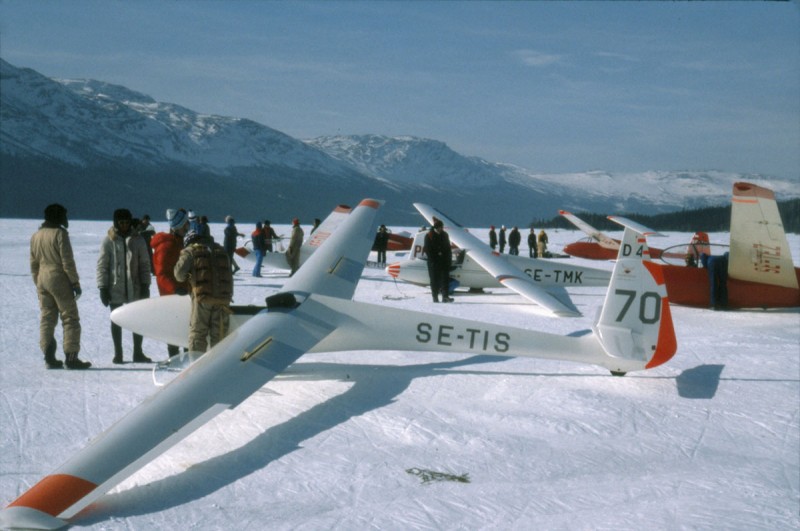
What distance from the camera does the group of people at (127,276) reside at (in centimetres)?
651

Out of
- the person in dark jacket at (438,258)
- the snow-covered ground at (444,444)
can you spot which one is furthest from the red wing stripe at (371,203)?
the snow-covered ground at (444,444)

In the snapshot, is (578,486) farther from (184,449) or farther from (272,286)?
(272,286)

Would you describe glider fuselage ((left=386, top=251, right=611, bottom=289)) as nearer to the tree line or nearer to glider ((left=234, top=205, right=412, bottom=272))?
glider ((left=234, top=205, right=412, bottom=272))

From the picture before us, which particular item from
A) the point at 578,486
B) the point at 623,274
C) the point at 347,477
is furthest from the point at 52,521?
the point at 623,274

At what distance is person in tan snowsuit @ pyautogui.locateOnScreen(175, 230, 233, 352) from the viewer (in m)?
6.45

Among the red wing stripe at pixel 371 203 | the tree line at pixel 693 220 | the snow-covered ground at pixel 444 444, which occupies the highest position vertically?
the tree line at pixel 693 220

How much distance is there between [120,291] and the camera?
7.57 meters

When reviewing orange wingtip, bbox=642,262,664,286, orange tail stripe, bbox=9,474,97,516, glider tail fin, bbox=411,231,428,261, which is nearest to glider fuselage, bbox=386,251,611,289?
glider tail fin, bbox=411,231,428,261

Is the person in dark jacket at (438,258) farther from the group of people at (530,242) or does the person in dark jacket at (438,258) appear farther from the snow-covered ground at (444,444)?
the group of people at (530,242)

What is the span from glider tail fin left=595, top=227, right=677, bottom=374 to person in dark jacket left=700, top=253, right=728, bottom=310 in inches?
282

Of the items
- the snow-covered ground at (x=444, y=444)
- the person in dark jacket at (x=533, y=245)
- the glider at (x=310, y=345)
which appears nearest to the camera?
the glider at (x=310, y=345)

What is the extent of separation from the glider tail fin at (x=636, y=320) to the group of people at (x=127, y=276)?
4.14 meters

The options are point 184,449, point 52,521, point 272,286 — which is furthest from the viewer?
point 272,286

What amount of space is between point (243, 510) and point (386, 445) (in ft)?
4.85
